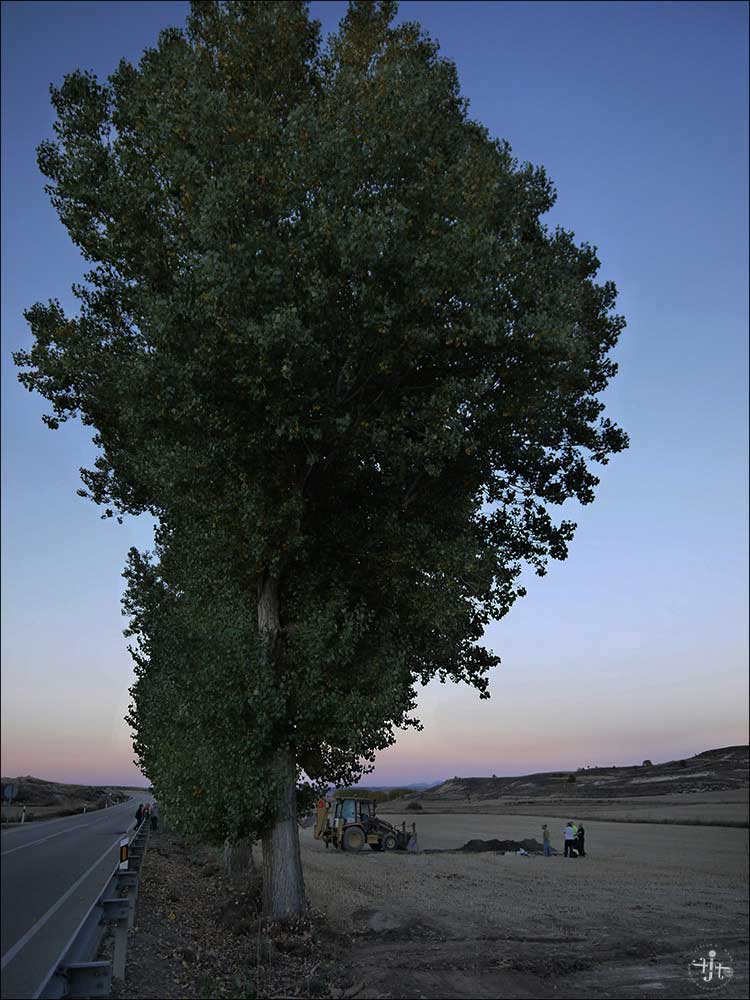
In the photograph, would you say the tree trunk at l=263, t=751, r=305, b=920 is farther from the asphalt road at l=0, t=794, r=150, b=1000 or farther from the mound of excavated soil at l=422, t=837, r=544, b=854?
the mound of excavated soil at l=422, t=837, r=544, b=854

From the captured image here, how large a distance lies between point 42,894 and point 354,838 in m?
22.6

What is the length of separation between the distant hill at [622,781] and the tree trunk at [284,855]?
7138 centimetres

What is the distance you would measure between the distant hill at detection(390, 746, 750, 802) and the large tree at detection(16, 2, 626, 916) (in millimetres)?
70836

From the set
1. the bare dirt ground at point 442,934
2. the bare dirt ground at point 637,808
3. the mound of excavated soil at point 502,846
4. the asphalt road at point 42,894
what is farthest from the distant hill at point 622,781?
the asphalt road at point 42,894

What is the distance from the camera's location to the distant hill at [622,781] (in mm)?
81500

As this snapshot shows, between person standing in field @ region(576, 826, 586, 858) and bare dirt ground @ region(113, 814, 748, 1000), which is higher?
bare dirt ground @ region(113, 814, 748, 1000)

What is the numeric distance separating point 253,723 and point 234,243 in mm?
8958

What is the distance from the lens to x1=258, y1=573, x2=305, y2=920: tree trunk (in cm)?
1488

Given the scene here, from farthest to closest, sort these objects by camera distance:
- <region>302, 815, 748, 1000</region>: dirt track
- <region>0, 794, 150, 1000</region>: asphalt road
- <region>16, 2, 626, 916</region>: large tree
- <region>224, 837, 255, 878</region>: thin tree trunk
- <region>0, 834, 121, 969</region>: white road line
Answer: <region>224, 837, 255, 878</region>: thin tree trunk → <region>16, 2, 626, 916</region>: large tree → <region>302, 815, 748, 1000</region>: dirt track → <region>0, 834, 121, 969</region>: white road line → <region>0, 794, 150, 1000</region>: asphalt road

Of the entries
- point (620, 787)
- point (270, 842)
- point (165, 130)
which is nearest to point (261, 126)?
point (165, 130)

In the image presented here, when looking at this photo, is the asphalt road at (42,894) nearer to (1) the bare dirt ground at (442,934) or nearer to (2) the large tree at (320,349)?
(1) the bare dirt ground at (442,934)

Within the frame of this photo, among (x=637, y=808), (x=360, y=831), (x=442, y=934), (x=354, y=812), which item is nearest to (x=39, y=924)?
(x=442, y=934)

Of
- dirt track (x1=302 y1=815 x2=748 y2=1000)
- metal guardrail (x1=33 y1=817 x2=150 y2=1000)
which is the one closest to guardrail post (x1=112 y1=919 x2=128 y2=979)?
metal guardrail (x1=33 y1=817 x2=150 y2=1000)

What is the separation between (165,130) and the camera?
15.5 m
